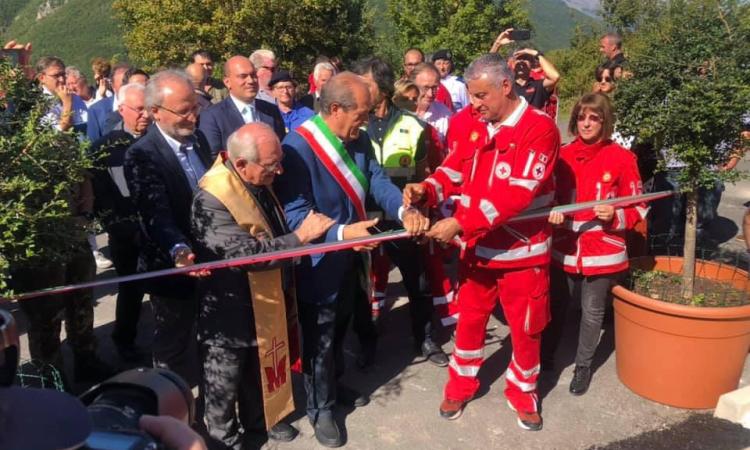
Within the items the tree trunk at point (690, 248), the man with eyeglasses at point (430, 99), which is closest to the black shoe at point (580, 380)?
the tree trunk at point (690, 248)

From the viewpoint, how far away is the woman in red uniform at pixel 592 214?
12.6 ft

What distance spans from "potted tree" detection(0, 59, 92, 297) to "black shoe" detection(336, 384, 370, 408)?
6.92 feet

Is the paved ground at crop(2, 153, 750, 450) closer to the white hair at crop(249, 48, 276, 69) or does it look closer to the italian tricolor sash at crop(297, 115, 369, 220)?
the italian tricolor sash at crop(297, 115, 369, 220)

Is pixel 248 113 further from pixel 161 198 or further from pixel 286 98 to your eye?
pixel 161 198

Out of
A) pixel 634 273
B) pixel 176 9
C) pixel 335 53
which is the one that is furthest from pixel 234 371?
pixel 335 53

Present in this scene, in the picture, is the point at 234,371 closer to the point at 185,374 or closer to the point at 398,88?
the point at 185,374

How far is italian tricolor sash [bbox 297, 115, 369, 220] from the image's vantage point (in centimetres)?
329

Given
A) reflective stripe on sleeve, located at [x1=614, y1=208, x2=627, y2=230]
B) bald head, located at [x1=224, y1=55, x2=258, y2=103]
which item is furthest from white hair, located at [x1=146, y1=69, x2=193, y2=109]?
reflective stripe on sleeve, located at [x1=614, y1=208, x2=627, y2=230]

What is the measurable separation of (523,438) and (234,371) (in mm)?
1755

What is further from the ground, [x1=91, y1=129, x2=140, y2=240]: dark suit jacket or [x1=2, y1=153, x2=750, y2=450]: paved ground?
[x1=91, y1=129, x2=140, y2=240]: dark suit jacket

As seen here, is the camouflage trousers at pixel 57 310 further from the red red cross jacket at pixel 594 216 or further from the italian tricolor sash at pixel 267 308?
the red red cross jacket at pixel 594 216

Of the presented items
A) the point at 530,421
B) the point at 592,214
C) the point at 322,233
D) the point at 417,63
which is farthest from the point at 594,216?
the point at 417,63

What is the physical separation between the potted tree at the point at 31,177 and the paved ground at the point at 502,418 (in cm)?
192

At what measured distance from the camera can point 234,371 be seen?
3.19 meters
